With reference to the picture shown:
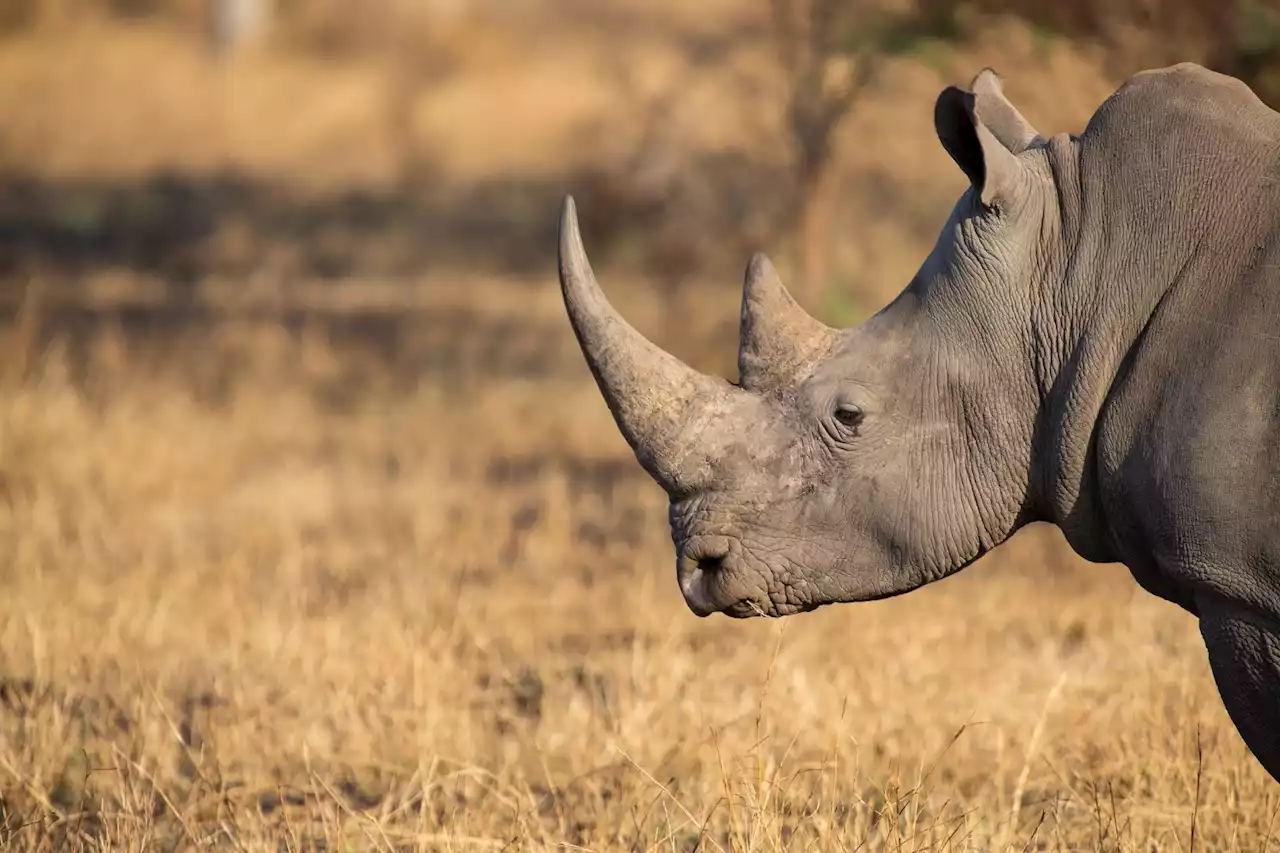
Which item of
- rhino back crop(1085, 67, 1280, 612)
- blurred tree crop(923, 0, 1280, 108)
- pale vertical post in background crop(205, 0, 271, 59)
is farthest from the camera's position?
pale vertical post in background crop(205, 0, 271, 59)

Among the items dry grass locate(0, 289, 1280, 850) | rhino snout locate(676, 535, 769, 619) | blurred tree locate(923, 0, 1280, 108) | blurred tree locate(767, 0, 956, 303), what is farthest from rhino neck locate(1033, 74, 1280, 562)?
blurred tree locate(767, 0, 956, 303)

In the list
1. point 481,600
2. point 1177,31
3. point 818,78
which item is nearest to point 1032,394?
point 481,600

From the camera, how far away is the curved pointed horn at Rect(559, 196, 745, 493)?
3678 mm

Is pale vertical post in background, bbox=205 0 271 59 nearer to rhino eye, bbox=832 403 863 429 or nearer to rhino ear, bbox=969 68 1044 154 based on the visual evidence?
rhino ear, bbox=969 68 1044 154

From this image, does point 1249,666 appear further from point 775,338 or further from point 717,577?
point 775,338

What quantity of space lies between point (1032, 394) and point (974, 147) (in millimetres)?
473

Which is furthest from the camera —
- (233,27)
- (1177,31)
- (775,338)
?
(233,27)

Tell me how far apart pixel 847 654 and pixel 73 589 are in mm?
2688

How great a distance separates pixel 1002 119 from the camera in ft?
12.4

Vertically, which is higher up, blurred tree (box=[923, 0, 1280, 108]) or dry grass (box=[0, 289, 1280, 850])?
blurred tree (box=[923, 0, 1280, 108])

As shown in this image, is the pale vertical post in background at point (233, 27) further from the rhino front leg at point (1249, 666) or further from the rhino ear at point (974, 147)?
the rhino front leg at point (1249, 666)

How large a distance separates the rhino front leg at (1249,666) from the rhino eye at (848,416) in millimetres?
746

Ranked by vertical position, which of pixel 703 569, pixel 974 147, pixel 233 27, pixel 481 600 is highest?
pixel 974 147

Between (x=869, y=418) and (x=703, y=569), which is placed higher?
(x=869, y=418)
